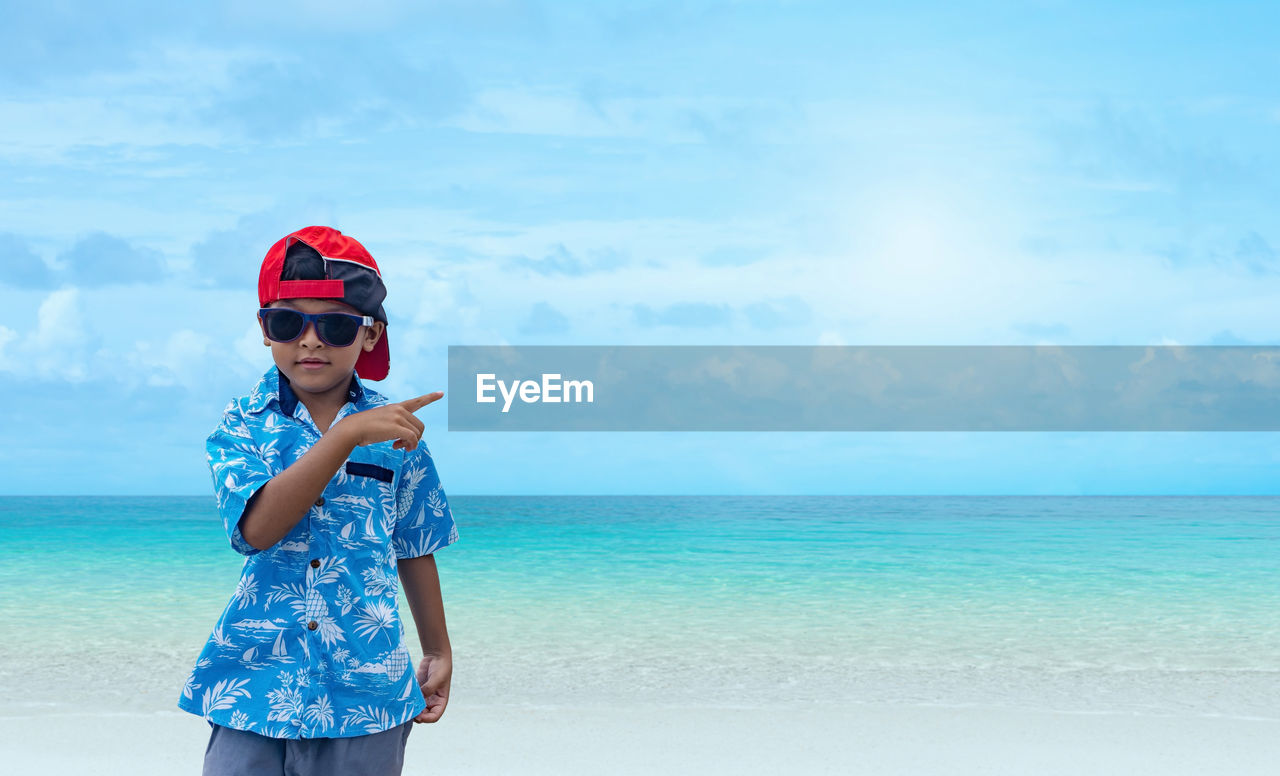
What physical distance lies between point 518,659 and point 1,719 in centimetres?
352

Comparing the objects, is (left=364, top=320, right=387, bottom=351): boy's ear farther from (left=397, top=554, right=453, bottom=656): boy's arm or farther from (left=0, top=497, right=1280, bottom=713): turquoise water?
(left=0, top=497, right=1280, bottom=713): turquoise water

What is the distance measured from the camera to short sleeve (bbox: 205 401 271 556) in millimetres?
1801

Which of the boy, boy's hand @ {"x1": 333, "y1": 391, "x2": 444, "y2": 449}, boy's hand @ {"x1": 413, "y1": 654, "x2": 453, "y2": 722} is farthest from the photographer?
boy's hand @ {"x1": 413, "y1": 654, "x2": 453, "y2": 722}

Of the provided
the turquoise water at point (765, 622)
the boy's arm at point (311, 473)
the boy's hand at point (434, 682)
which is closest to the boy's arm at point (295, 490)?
the boy's arm at point (311, 473)

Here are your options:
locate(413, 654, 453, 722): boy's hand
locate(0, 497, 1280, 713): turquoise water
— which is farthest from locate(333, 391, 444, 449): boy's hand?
locate(0, 497, 1280, 713): turquoise water

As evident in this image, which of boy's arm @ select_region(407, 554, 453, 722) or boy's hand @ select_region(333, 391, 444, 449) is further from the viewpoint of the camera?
boy's arm @ select_region(407, 554, 453, 722)

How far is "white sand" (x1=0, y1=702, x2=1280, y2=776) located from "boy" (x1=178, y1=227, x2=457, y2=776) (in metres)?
3.32

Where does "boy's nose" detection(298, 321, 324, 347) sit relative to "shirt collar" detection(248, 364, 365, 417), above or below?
above

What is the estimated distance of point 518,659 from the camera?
8398 millimetres

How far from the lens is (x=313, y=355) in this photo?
1950 mm

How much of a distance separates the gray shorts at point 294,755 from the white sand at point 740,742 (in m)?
3.29

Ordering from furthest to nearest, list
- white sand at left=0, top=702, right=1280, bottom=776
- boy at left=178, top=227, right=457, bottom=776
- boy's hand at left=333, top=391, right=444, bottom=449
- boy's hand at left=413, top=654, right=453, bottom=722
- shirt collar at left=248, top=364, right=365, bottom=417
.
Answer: white sand at left=0, top=702, right=1280, bottom=776 < boy's hand at left=413, top=654, right=453, bottom=722 < shirt collar at left=248, top=364, right=365, bottom=417 < boy at left=178, top=227, right=457, bottom=776 < boy's hand at left=333, top=391, right=444, bottom=449

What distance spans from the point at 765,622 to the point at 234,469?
9.32 metres

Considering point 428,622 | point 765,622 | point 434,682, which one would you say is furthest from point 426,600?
point 765,622
